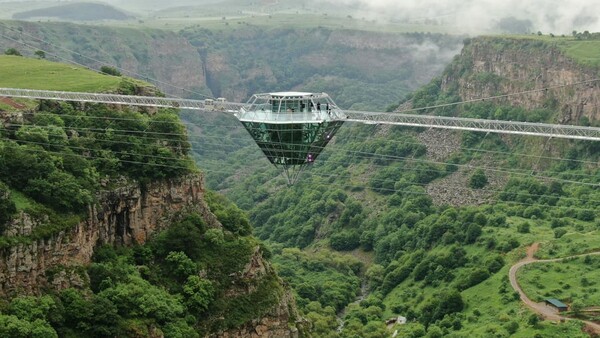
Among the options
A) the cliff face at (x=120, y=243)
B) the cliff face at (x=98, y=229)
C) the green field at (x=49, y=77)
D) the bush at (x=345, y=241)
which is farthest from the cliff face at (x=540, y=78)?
the cliff face at (x=98, y=229)

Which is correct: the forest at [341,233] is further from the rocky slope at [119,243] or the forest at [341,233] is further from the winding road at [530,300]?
the winding road at [530,300]

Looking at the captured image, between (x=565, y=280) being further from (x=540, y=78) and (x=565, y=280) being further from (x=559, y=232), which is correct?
(x=540, y=78)

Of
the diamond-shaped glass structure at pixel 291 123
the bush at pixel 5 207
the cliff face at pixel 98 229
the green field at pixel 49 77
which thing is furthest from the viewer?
the green field at pixel 49 77

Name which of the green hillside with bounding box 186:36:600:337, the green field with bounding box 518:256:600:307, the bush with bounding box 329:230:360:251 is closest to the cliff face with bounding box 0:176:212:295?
the green hillside with bounding box 186:36:600:337

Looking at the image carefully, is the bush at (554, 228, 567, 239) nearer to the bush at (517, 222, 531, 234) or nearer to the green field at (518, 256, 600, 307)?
the bush at (517, 222, 531, 234)

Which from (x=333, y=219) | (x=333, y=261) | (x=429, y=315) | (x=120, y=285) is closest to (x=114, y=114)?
(x=120, y=285)

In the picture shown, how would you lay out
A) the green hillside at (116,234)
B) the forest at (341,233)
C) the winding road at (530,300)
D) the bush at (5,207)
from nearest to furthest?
the bush at (5,207) < the green hillside at (116,234) < the forest at (341,233) < the winding road at (530,300)
